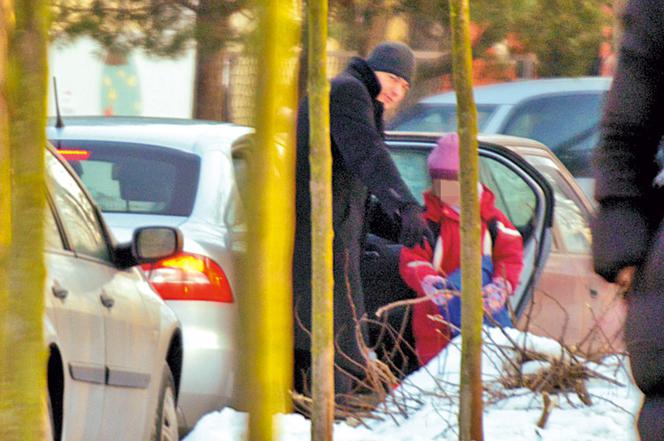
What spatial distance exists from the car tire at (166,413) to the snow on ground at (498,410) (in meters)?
0.12

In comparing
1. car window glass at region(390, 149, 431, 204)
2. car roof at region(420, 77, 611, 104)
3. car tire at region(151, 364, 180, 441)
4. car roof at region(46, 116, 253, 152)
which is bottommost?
car tire at region(151, 364, 180, 441)

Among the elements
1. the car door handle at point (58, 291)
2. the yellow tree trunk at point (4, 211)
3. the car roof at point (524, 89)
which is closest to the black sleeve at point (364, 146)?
the car door handle at point (58, 291)

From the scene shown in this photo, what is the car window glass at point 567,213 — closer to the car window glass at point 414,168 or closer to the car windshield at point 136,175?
the car window glass at point 414,168

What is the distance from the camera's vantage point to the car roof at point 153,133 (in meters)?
6.43

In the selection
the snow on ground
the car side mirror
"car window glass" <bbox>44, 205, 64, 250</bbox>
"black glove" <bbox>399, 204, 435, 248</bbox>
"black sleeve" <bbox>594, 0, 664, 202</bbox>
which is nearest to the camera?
"black sleeve" <bbox>594, 0, 664, 202</bbox>

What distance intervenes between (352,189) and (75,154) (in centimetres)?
123

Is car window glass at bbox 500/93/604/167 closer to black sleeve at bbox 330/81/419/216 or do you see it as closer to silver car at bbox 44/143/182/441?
black sleeve at bbox 330/81/419/216

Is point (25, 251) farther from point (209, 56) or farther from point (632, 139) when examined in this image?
point (209, 56)

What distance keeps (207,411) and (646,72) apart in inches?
137

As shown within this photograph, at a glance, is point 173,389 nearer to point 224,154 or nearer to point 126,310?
point 126,310

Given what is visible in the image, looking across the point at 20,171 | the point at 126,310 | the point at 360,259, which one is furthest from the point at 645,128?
the point at 360,259

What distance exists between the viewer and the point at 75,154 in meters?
Result: 6.43

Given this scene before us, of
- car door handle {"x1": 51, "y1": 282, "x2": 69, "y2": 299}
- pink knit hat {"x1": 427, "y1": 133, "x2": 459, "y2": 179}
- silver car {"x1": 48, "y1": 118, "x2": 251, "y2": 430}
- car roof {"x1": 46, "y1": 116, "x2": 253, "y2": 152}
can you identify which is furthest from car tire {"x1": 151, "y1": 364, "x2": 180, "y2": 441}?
pink knit hat {"x1": 427, "y1": 133, "x2": 459, "y2": 179}

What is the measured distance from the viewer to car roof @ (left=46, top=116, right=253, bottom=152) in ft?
21.1
